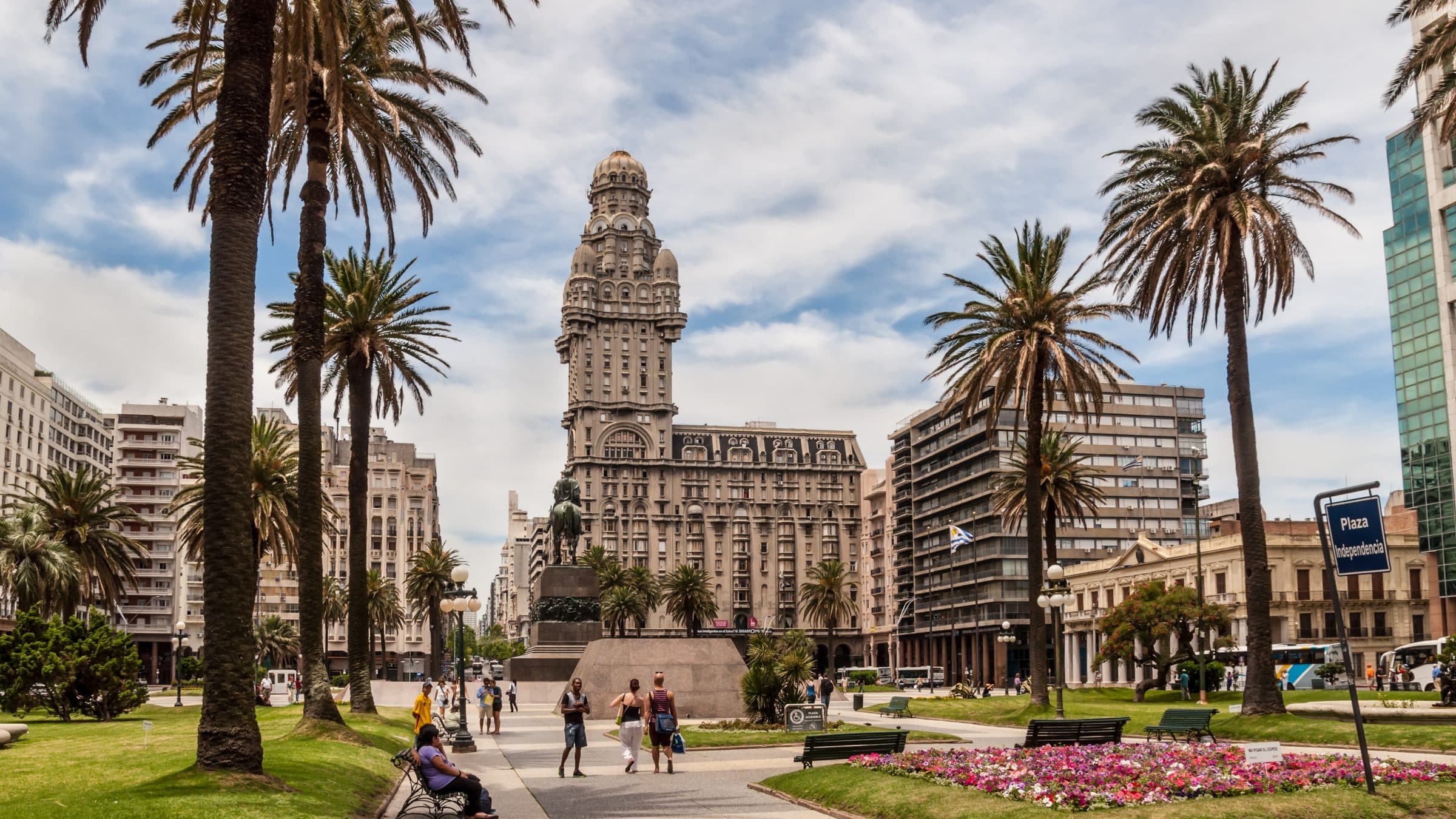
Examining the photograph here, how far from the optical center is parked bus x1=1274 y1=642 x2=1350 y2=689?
6494cm

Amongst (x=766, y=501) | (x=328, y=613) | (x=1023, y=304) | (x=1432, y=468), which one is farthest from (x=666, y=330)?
(x=1023, y=304)

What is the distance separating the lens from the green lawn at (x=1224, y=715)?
27.9 m

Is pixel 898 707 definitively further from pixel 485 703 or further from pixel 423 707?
pixel 423 707

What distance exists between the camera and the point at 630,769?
23812 mm

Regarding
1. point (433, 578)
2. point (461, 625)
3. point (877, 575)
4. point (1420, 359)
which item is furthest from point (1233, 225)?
point (877, 575)

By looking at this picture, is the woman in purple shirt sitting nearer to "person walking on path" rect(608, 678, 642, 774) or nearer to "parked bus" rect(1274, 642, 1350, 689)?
"person walking on path" rect(608, 678, 642, 774)

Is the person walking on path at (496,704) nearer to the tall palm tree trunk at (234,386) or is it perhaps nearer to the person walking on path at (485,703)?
the person walking on path at (485,703)

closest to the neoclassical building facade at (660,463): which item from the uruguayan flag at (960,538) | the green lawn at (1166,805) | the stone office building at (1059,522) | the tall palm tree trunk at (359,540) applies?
the stone office building at (1059,522)

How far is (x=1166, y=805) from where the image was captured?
15.5m

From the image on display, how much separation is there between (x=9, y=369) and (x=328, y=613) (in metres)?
35.9

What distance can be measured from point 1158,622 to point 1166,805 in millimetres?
48919

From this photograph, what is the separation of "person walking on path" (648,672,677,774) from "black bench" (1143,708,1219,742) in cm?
1128

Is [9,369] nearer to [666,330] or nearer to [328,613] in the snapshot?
[328,613]

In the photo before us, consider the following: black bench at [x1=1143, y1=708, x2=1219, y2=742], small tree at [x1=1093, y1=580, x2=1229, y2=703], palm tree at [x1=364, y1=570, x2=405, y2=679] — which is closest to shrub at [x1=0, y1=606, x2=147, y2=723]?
black bench at [x1=1143, y1=708, x2=1219, y2=742]
